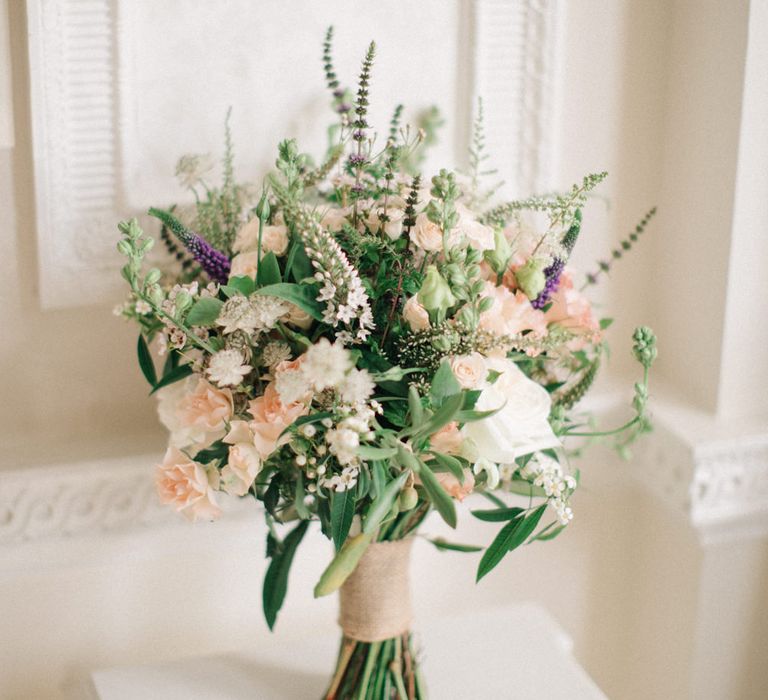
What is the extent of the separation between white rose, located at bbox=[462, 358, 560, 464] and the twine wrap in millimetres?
237

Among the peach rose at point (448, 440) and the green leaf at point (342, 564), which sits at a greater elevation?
the peach rose at point (448, 440)

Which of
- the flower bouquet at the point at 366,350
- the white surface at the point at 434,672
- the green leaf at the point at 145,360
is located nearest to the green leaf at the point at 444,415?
the flower bouquet at the point at 366,350

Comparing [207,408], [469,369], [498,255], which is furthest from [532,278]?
[207,408]

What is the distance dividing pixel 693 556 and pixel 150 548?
30.8 inches

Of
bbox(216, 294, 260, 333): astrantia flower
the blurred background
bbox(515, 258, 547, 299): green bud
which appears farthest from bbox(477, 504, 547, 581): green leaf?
the blurred background

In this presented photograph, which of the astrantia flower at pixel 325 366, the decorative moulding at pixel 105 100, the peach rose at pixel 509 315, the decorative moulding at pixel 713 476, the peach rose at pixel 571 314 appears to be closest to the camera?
the astrantia flower at pixel 325 366

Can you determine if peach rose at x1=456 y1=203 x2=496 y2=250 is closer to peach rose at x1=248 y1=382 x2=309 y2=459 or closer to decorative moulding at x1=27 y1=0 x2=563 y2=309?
peach rose at x1=248 y1=382 x2=309 y2=459

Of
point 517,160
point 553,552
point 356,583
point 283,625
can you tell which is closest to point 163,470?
point 356,583

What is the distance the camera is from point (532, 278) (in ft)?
3.42

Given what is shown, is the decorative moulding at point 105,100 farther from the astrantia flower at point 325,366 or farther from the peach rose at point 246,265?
the astrantia flower at point 325,366

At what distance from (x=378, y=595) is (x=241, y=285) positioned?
42cm

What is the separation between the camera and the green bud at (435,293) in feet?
3.09

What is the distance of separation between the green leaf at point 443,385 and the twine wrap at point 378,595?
0.29 m

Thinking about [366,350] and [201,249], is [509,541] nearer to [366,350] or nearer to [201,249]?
[366,350]
